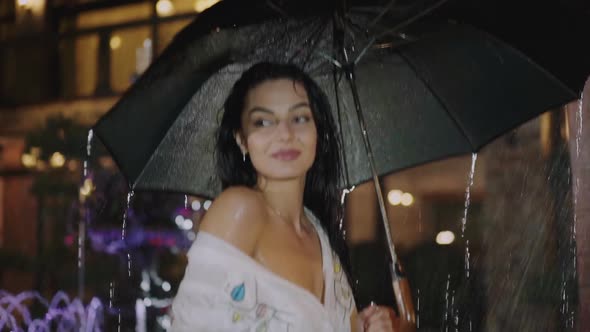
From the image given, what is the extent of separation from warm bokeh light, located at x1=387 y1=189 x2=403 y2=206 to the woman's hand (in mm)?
6534

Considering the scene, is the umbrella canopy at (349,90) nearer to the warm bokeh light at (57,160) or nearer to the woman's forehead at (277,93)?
the woman's forehead at (277,93)

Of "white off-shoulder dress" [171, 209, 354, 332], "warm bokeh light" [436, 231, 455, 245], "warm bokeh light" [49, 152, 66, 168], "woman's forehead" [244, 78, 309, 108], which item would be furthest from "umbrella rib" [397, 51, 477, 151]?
"warm bokeh light" [49, 152, 66, 168]

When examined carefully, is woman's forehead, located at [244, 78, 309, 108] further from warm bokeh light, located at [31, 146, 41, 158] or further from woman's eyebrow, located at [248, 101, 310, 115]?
warm bokeh light, located at [31, 146, 41, 158]

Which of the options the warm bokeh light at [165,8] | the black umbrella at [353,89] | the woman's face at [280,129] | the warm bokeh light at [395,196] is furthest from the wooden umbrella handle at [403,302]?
the warm bokeh light at [165,8]

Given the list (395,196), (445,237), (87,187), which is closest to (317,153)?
(445,237)

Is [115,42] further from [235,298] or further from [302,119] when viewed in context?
[235,298]

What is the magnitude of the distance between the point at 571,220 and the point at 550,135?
77cm

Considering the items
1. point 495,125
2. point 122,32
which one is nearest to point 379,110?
point 495,125

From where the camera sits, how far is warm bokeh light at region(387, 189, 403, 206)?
895 cm

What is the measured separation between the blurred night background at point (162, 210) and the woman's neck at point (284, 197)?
3.79 feet

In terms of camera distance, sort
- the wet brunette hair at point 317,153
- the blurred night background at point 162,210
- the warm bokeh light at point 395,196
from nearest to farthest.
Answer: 1. the wet brunette hair at point 317,153
2. the blurred night background at point 162,210
3. the warm bokeh light at point 395,196

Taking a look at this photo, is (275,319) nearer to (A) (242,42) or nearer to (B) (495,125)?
(A) (242,42)

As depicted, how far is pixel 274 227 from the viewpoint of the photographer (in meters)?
2.47

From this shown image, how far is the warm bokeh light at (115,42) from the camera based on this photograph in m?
12.4
